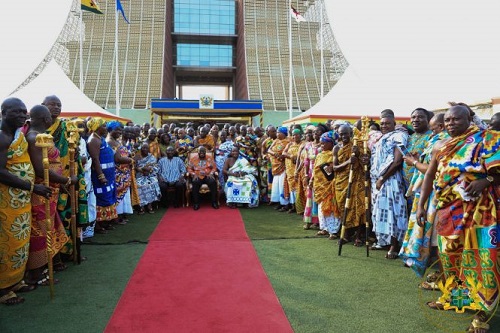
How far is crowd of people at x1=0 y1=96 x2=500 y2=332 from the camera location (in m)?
2.98

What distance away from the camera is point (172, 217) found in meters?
7.50

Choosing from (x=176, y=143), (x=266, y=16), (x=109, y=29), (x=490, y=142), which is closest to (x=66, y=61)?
(x=109, y=29)

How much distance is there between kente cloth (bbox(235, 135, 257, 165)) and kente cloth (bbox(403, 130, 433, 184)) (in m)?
4.55

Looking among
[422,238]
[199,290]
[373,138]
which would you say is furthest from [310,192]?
[199,290]

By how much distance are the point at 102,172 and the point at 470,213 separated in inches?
192

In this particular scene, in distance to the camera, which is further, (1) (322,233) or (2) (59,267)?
(1) (322,233)

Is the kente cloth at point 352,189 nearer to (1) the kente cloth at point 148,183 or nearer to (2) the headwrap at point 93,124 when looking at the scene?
(2) the headwrap at point 93,124

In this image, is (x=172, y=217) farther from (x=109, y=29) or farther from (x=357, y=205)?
(x=109, y=29)

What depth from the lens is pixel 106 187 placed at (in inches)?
236

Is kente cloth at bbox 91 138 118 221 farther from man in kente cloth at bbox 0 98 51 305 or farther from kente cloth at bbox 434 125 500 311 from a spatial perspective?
kente cloth at bbox 434 125 500 311

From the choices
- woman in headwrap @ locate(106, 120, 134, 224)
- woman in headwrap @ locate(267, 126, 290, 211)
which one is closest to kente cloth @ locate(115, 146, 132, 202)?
woman in headwrap @ locate(106, 120, 134, 224)

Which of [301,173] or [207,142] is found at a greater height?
[207,142]

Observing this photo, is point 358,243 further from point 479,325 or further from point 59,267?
point 59,267

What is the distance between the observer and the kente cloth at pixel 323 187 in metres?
5.82
